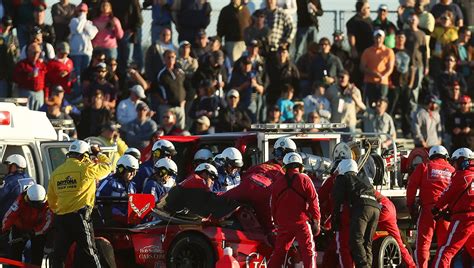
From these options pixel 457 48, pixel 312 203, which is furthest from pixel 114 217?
pixel 457 48

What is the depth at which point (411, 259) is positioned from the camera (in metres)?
20.7

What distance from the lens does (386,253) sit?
20797 millimetres

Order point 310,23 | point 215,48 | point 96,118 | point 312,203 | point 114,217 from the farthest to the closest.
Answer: point 310,23
point 215,48
point 96,118
point 114,217
point 312,203

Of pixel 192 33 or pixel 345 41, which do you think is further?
pixel 345 41

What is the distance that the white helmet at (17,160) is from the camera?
22.1 meters

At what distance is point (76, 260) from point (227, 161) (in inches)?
136

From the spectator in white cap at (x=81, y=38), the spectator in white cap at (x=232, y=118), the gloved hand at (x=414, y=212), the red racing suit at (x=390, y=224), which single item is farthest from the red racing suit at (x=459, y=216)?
the spectator in white cap at (x=81, y=38)

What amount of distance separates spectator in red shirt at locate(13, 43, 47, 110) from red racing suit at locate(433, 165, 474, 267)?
9.09 metres

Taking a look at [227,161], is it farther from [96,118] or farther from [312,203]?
[96,118]

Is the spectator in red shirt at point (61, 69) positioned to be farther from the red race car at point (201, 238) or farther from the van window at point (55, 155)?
the red race car at point (201, 238)

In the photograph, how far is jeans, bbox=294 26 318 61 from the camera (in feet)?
102

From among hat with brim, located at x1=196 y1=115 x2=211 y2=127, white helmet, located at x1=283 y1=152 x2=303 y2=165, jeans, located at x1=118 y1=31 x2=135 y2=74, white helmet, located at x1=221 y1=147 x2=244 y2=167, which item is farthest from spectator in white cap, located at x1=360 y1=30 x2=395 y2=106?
white helmet, located at x1=283 y1=152 x2=303 y2=165

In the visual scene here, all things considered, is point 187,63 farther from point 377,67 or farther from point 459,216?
point 459,216

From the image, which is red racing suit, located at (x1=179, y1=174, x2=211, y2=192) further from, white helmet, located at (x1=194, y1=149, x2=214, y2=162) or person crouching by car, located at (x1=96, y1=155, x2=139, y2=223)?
white helmet, located at (x1=194, y1=149, x2=214, y2=162)
